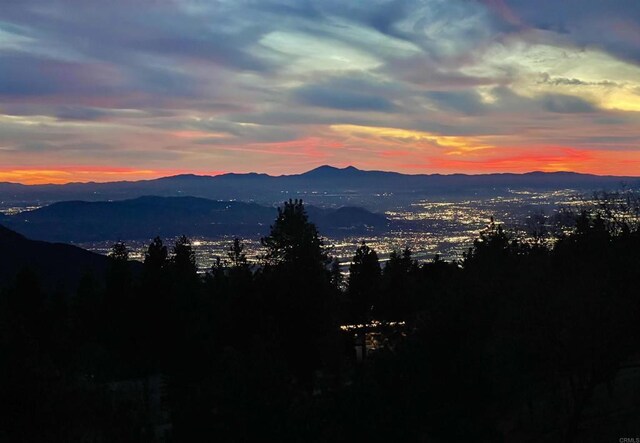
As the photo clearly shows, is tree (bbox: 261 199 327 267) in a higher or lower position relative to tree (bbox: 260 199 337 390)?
higher

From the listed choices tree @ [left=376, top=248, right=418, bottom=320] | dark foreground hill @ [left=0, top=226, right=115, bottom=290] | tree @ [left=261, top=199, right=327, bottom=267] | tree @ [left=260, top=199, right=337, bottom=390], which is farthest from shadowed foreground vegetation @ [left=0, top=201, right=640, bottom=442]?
dark foreground hill @ [left=0, top=226, right=115, bottom=290]

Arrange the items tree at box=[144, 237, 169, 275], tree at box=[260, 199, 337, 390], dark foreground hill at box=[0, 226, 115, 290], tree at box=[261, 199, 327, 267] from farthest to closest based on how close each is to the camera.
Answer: dark foreground hill at box=[0, 226, 115, 290], tree at box=[261, 199, 327, 267], tree at box=[144, 237, 169, 275], tree at box=[260, 199, 337, 390]

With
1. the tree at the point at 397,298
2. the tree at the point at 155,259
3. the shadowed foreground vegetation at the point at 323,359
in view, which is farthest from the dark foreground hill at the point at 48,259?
the shadowed foreground vegetation at the point at 323,359

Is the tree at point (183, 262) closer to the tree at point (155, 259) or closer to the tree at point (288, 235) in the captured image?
the tree at point (155, 259)

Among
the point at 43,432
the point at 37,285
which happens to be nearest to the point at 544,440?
the point at 43,432

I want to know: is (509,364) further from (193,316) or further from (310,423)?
(193,316)

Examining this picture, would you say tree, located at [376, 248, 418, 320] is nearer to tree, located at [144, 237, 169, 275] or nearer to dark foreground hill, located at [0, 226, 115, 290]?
tree, located at [144, 237, 169, 275]
